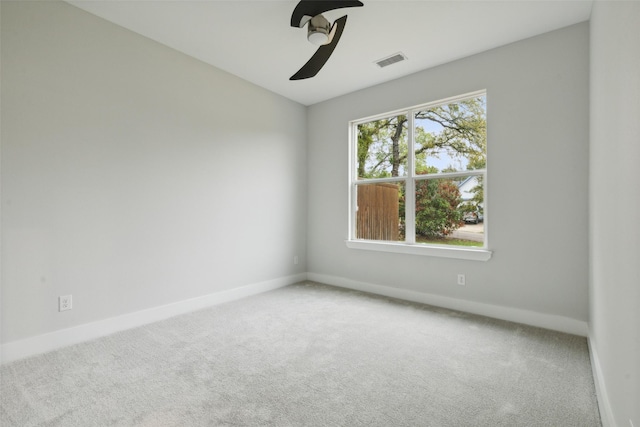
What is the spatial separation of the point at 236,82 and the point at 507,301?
3.83 metres

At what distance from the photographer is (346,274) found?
423cm

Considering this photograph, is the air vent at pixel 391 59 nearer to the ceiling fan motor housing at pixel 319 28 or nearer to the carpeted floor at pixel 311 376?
the ceiling fan motor housing at pixel 319 28

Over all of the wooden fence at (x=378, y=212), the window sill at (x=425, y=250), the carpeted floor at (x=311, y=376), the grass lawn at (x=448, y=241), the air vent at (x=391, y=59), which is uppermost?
the air vent at (x=391, y=59)

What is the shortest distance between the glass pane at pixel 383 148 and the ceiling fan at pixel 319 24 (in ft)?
5.07

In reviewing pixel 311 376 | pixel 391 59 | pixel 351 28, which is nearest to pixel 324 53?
pixel 351 28

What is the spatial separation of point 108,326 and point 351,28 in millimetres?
3376

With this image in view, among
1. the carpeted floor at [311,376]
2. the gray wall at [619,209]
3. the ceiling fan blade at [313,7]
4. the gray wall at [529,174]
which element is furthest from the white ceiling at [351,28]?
the carpeted floor at [311,376]

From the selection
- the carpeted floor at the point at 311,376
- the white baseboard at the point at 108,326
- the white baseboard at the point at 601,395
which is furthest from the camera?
the white baseboard at the point at 108,326

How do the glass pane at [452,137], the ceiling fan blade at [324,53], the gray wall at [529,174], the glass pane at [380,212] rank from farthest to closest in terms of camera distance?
1. the glass pane at [380,212]
2. the glass pane at [452,137]
3. the gray wall at [529,174]
4. the ceiling fan blade at [324,53]

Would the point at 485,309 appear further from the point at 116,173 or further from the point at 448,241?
the point at 116,173

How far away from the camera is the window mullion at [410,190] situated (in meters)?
3.66

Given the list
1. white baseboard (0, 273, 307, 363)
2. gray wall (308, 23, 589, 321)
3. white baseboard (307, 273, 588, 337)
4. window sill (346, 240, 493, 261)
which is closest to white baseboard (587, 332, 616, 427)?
white baseboard (307, 273, 588, 337)

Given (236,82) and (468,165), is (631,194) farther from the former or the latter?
(236,82)

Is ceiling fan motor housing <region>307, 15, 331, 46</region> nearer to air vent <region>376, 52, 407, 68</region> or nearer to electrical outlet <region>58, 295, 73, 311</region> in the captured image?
air vent <region>376, 52, 407, 68</region>
